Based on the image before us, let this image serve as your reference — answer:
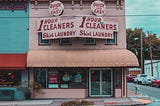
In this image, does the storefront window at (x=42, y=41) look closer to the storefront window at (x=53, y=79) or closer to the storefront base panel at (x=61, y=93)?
the storefront window at (x=53, y=79)

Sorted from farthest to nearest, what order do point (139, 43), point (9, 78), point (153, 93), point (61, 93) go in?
point (139, 43) < point (153, 93) < point (9, 78) < point (61, 93)

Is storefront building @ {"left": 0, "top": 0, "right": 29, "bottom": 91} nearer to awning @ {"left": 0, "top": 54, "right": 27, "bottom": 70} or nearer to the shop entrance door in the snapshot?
awning @ {"left": 0, "top": 54, "right": 27, "bottom": 70}

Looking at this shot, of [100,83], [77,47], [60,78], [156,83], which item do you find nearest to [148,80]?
[156,83]

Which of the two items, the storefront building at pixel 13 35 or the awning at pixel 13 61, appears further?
the storefront building at pixel 13 35

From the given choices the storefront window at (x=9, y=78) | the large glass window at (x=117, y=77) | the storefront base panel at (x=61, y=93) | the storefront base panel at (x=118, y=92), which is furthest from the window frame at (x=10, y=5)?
the storefront base panel at (x=118, y=92)

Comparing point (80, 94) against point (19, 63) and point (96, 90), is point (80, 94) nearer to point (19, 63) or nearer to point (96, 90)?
point (96, 90)

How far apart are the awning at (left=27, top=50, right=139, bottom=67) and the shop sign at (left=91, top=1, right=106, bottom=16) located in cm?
317

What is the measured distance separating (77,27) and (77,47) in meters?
2.26

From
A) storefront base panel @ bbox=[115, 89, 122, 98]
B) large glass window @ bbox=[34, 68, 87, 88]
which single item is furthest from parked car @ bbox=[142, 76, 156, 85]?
large glass window @ bbox=[34, 68, 87, 88]

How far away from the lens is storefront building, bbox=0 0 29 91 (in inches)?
1172

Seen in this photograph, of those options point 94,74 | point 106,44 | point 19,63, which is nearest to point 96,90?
point 94,74

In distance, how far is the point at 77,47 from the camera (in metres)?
30.1

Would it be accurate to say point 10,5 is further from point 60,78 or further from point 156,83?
point 156,83

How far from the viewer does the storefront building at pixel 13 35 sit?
29.8 m
